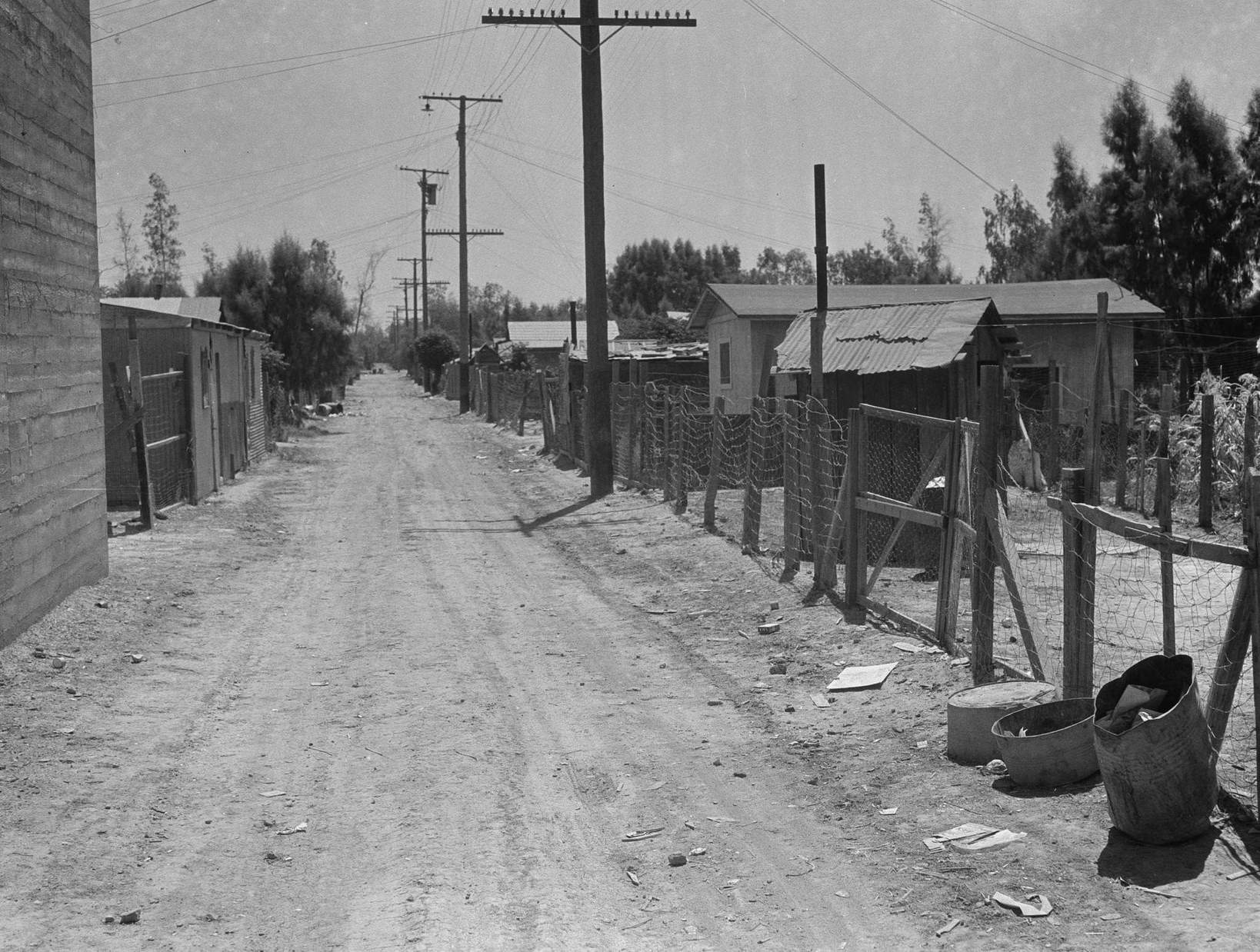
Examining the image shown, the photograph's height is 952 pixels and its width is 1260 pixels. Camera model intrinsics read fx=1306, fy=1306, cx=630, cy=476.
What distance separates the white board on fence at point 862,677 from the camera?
8.28 metres

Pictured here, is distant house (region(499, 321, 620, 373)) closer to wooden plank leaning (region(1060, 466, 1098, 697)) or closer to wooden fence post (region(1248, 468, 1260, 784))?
wooden plank leaning (region(1060, 466, 1098, 697))

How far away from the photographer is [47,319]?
1033cm

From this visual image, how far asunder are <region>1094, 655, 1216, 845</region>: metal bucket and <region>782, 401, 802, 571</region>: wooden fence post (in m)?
6.60

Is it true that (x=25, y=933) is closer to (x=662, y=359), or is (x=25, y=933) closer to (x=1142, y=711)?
(x=1142, y=711)

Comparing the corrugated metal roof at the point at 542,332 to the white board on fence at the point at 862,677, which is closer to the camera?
the white board on fence at the point at 862,677

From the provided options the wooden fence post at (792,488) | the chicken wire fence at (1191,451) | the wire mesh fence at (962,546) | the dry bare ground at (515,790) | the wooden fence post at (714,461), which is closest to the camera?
the dry bare ground at (515,790)

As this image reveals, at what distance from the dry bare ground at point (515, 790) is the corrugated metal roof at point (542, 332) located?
46963 millimetres

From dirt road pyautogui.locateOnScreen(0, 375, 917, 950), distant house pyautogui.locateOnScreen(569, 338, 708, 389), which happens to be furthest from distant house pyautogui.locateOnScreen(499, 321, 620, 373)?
dirt road pyautogui.locateOnScreen(0, 375, 917, 950)

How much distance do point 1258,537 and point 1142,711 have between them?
94 centimetres

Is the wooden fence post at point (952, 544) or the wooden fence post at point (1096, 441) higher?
the wooden fence post at point (1096, 441)

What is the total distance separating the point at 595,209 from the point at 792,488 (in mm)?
9891

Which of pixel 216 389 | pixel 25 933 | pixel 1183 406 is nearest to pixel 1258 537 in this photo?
pixel 25 933

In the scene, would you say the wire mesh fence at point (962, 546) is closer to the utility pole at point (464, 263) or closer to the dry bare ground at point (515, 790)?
the dry bare ground at point (515, 790)

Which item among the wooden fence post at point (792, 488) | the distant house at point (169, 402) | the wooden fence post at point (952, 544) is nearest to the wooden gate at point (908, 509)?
the wooden fence post at point (952, 544)
